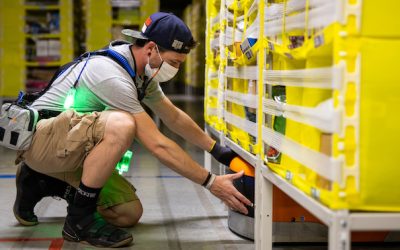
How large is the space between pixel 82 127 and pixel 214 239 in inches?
36.5

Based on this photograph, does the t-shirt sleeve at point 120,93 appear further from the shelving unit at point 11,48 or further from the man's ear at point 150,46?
the shelving unit at point 11,48

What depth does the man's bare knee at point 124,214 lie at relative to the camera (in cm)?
354

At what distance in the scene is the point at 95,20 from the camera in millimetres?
9023

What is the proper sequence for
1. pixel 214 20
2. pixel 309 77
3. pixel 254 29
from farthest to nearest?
1. pixel 214 20
2. pixel 254 29
3. pixel 309 77

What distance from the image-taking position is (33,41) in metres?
9.39

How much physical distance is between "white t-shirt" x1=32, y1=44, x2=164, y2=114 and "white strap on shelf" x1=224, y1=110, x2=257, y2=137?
511 mm

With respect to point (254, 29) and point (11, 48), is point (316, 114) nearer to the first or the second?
point (254, 29)

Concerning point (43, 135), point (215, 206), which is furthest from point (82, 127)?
point (215, 206)

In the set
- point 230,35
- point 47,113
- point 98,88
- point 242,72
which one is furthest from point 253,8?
point 47,113

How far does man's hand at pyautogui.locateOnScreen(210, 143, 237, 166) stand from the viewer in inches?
136

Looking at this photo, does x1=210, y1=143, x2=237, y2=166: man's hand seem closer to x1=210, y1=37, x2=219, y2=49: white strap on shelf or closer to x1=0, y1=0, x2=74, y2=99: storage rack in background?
x1=210, y1=37, x2=219, y2=49: white strap on shelf

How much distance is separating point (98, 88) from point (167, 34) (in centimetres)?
47

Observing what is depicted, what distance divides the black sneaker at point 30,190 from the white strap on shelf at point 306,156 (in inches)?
59.1

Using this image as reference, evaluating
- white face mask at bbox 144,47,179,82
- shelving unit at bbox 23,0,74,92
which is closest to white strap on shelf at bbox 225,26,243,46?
white face mask at bbox 144,47,179,82
